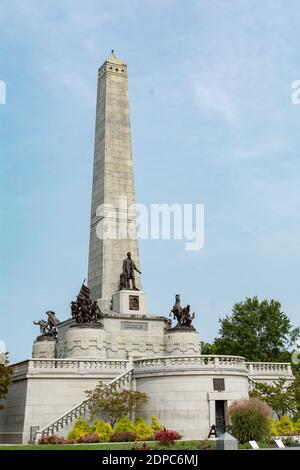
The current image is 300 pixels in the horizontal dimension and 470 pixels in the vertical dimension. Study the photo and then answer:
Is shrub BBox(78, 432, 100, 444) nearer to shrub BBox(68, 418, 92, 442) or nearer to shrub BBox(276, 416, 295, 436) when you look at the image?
shrub BBox(68, 418, 92, 442)

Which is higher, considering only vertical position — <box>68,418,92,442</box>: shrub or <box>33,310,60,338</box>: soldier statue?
<box>33,310,60,338</box>: soldier statue

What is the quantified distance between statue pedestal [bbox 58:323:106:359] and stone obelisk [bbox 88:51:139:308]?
4062 mm


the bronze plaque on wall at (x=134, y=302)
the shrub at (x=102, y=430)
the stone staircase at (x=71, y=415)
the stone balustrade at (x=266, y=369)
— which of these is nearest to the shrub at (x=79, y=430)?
the shrub at (x=102, y=430)

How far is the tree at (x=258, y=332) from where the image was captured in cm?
5966

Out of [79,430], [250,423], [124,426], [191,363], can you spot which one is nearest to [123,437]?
[124,426]

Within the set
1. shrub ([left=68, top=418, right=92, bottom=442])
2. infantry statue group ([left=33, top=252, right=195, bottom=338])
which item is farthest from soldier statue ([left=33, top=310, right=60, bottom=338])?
shrub ([left=68, top=418, right=92, bottom=442])

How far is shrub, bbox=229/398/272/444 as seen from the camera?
27.1 m

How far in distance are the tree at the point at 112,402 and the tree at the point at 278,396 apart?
804 cm

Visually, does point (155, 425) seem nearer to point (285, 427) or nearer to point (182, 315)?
point (285, 427)

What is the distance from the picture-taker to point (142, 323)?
43500 mm

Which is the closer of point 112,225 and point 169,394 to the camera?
point 169,394
